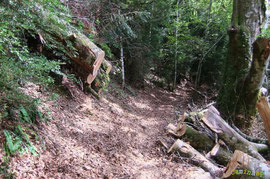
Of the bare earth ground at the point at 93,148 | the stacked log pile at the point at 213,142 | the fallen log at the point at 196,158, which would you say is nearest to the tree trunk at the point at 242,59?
the stacked log pile at the point at 213,142

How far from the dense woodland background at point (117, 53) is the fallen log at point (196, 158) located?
6.63 feet

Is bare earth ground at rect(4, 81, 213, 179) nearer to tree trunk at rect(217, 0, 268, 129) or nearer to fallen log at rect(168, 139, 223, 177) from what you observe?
fallen log at rect(168, 139, 223, 177)

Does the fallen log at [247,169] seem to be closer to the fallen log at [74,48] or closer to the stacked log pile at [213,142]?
the stacked log pile at [213,142]

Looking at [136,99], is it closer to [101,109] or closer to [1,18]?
[101,109]

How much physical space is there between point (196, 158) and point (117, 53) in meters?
6.92

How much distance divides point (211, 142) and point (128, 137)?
75.1 inches

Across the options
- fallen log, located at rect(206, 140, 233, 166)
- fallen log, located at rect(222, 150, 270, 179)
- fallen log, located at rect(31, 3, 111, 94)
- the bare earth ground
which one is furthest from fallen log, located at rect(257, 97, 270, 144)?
fallen log, located at rect(31, 3, 111, 94)

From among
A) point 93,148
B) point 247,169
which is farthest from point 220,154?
point 93,148

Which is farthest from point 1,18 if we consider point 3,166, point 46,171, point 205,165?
point 205,165

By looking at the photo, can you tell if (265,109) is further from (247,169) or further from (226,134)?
(247,169)

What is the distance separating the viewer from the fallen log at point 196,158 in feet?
10.5

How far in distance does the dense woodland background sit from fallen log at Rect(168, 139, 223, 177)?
2021 millimetres

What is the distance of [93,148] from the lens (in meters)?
3.17

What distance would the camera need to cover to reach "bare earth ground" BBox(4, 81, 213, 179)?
2.38 m
